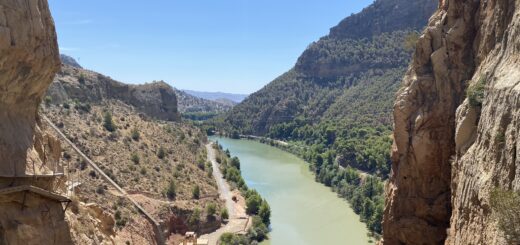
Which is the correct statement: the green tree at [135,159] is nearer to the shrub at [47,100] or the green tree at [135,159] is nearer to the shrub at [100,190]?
the shrub at [100,190]

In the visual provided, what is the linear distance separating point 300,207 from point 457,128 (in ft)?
158

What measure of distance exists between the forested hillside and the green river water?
164 inches

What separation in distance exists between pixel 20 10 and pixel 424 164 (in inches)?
727

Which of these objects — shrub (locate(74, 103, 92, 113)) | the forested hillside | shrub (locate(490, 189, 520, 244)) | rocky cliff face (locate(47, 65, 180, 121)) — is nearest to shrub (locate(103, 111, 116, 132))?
shrub (locate(74, 103, 92, 113))

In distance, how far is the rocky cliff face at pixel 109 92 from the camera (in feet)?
222

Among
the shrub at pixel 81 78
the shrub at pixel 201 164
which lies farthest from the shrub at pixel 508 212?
the shrub at pixel 81 78

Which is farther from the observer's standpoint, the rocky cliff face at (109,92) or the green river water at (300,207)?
the rocky cliff face at (109,92)

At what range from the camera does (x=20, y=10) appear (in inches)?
533

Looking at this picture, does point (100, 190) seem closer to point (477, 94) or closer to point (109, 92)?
point (477, 94)

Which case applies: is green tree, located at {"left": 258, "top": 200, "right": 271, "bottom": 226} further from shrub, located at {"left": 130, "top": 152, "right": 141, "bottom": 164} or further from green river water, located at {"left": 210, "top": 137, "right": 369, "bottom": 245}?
shrub, located at {"left": 130, "top": 152, "right": 141, "bottom": 164}

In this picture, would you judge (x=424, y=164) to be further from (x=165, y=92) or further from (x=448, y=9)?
(x=165, y=92)

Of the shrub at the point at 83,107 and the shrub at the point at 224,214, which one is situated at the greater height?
the shrub at the point at 83,107

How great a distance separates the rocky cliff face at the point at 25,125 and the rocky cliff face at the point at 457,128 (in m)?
13.3

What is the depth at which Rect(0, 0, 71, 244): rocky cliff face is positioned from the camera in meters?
13.0
